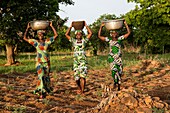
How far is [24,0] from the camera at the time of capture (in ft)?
55.7

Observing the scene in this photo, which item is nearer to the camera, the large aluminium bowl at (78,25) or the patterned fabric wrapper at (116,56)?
the large aluminium bowl at (78,25)

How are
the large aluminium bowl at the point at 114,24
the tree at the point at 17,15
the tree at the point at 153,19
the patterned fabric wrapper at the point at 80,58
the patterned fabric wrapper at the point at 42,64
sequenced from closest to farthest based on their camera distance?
the patterned fabric wrapper at the point at 42,64
the patterned fabric wrapper at the point at 80,58
the large aluminium bowl at the point at 114,24
the tree at the point at 17,15
the tree at the point at 153,19

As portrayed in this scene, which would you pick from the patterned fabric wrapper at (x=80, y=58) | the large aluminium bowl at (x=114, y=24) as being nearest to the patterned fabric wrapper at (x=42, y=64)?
the patterned fabric wrapper at (x=80, y=58)

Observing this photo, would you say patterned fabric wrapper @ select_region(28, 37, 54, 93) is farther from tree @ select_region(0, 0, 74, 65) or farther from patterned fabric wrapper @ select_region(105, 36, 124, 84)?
tree @ select_region(0, 0, 74, 65)

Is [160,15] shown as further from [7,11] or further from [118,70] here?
[118,70]

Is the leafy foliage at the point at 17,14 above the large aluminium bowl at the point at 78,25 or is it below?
above

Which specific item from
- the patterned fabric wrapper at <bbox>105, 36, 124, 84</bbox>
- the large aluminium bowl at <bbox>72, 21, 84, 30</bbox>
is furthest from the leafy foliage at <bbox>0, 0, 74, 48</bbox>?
the patterned fabric wrapper at <bbox>105, 36, 124, 84</bbox>

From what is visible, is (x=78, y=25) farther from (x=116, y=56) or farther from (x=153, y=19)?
(x=153, y=19)

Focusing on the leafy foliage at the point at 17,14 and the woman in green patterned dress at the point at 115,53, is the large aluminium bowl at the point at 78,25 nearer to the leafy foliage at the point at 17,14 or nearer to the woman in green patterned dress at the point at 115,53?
the woman in green patterned dress at the point at 115,53

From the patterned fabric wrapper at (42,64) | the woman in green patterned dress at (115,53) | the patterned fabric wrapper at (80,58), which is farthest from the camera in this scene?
the woman in green patterned dress at (115,53)

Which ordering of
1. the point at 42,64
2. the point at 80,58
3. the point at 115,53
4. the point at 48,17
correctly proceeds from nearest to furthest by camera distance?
the point at 42,64 < the point at 80,58 < the point at 115,53 < the point at 48,17

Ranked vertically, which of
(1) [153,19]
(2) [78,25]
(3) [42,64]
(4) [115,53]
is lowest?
(3) [42,64]

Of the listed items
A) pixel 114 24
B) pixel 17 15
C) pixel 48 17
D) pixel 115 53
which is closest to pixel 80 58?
pixel 115 53

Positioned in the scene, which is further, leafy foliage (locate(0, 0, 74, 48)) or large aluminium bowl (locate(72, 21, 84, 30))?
leafy foliage (locate(0, 0, 74, 48))
